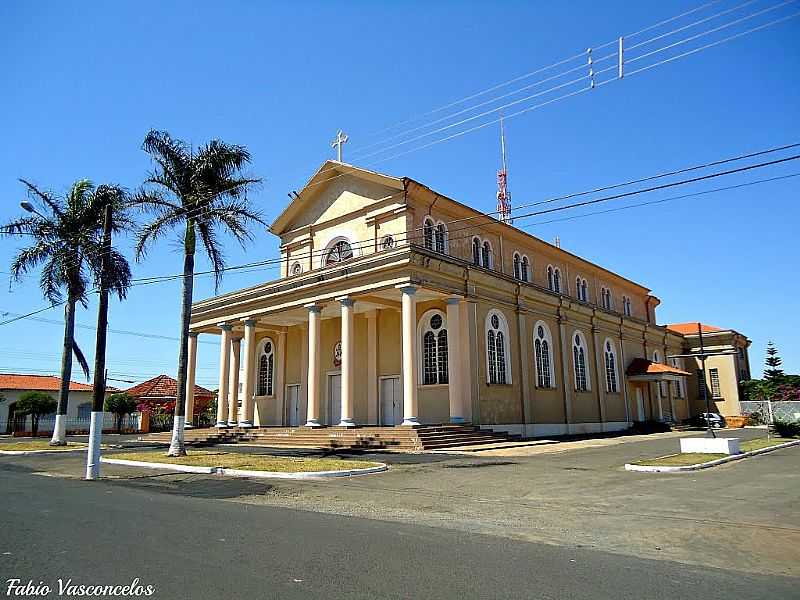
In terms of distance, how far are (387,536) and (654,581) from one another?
10.2 feet

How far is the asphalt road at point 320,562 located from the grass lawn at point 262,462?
659 cm

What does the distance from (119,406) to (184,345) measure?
2553cm

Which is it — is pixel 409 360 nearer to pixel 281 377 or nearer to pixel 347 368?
pixel 347 368

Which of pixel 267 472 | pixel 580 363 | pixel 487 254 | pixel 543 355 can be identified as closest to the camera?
pixel 267 472

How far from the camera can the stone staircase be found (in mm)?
20375

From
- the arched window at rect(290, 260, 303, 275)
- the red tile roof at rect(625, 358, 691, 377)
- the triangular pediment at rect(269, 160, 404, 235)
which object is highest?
the triangular pediment at rect(269, 160, 404, 235)

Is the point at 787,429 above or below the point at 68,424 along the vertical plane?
below

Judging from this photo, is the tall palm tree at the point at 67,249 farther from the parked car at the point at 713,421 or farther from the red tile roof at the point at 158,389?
the parked car at the point at 713,421

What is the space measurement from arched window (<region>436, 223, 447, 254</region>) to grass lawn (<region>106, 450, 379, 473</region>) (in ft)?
39.1

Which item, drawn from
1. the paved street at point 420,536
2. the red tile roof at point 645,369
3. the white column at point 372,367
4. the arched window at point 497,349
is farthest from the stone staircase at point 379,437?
the red tile roof at point 645,369

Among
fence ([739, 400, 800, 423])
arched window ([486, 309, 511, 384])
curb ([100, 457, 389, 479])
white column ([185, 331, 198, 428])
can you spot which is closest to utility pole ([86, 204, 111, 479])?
curb ([100, 457, 389, 479])

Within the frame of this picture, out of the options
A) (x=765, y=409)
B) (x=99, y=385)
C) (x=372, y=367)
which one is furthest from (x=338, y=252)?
(x=765, y=409)

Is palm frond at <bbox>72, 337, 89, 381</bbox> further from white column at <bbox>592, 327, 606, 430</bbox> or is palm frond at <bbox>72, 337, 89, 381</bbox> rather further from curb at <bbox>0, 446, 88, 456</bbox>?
white column at <bbox>592, 327, 606, 430</bbox>

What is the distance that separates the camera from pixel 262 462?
1653 centimetres
